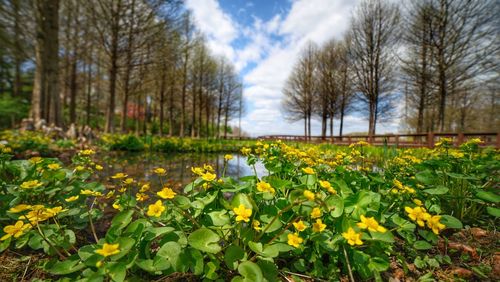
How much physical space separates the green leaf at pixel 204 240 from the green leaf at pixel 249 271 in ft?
0.43

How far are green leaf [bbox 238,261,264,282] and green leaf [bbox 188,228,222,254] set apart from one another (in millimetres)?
130

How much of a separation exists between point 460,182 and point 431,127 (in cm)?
2379

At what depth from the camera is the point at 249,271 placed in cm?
104

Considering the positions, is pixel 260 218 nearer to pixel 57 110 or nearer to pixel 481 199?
pixel 481 199

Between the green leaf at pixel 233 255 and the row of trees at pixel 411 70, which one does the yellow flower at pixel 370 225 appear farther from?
the row of trees at pixel 411 70

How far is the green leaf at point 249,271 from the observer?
102cm

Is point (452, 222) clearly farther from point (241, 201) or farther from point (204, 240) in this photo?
point (204, 240)

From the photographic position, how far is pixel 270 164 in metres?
1.85

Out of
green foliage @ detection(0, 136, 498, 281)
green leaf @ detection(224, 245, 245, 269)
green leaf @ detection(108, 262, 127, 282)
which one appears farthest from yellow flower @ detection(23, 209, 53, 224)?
green leaf @ detection(224, 245, 245, 269)

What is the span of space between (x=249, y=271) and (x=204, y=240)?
25 cm

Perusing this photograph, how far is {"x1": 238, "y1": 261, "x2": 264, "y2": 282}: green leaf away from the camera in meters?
1.02

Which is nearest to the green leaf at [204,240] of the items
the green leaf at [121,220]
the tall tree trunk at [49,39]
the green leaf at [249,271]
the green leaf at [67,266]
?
the green leaf at [249,271]

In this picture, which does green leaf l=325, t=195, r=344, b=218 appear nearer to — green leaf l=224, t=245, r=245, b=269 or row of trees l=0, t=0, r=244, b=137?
green leaf l=224, t=245, r=245, b=269

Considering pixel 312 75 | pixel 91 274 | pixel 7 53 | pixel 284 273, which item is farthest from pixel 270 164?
pixel 312 75
